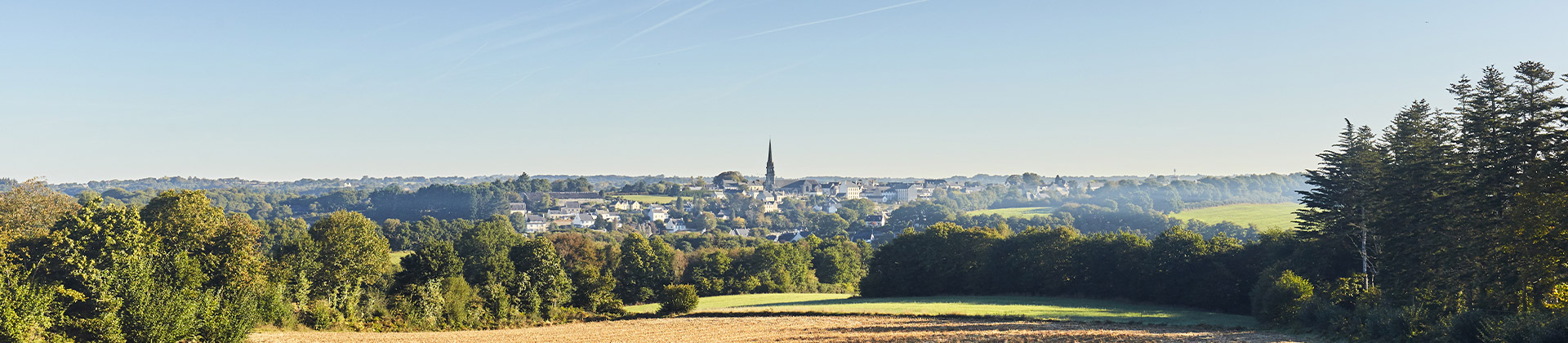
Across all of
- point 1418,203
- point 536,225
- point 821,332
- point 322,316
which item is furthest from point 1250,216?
point 322,316

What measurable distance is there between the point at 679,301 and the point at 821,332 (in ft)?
55.2

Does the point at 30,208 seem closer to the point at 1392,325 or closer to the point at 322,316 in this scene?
the point at 322,316

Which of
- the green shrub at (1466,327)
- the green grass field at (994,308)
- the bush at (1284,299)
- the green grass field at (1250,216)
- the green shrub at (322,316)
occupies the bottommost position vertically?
the green grass field at (994,308)

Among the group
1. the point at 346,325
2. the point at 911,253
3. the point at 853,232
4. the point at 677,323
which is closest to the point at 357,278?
the point at 346,325

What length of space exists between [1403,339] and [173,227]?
149 feet

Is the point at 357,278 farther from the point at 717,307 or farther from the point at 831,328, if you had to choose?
the point at 831,328

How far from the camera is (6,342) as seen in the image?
22.5 meters

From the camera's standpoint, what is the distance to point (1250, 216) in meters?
144

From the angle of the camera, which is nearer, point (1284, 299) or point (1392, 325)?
point (1392, 325)

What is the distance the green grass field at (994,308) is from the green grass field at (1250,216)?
74762 millimetres

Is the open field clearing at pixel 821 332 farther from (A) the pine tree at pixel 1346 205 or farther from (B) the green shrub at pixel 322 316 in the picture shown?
(A) the pine tree at pixel 1346 205

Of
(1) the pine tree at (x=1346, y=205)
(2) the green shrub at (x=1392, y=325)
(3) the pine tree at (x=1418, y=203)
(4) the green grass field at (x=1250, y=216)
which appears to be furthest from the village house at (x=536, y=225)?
(2) the green shrub at (x=1392, y=325)

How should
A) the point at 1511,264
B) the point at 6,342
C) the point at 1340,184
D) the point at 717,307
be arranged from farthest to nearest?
the point at 717,307 → the point at 1340,184 → the point at 1511,264 → the point at 6,342

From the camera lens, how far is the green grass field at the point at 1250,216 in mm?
127000
